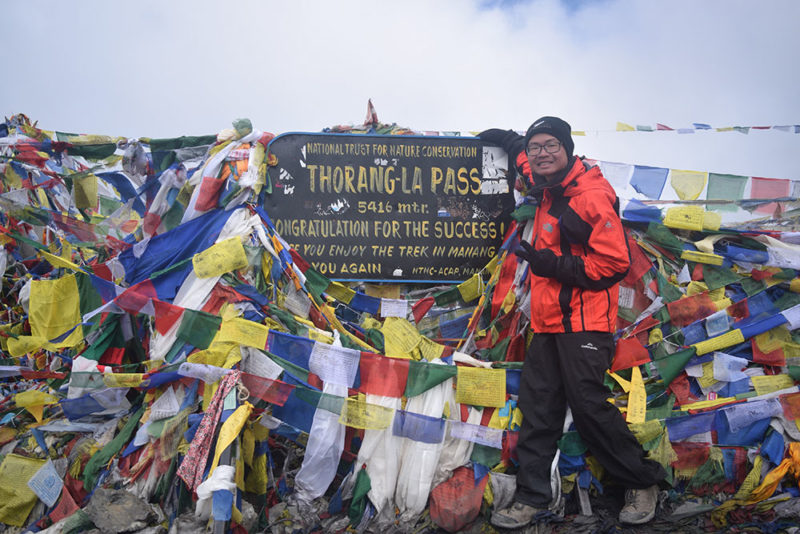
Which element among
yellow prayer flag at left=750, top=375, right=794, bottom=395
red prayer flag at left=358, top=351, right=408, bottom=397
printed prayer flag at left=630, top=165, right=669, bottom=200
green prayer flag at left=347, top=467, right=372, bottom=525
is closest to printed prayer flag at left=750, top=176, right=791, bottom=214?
printed prayer flag at left=630, top=165, right=669, bottom=200

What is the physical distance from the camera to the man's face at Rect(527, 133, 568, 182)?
3.94m

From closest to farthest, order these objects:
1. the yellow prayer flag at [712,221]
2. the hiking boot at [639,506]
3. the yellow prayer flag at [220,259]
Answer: the hiking boot at [639,506] → the yellow prayer flag at [220,259] → the yellow prayer flag at [712,221]

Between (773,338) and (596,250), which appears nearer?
(596,250)

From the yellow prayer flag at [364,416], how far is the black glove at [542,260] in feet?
4.49

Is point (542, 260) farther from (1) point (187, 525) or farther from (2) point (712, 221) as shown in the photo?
(1) point (187, 525)

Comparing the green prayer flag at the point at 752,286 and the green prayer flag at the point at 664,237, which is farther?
the green prayer flag at the point at 664,237

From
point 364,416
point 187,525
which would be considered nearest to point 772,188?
point 364,416

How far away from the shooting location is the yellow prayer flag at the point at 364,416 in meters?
3.66

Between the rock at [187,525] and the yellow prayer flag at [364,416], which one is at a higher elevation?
the yellow prayer flag at [364,416]

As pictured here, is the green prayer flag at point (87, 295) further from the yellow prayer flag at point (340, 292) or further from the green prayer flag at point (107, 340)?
the yellow prayer flag at point (340, 292)

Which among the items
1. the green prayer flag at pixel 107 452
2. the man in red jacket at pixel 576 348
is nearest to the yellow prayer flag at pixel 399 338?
the man in red jacket at pixel 576 348

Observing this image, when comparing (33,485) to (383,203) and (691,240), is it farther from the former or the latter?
(691,240)

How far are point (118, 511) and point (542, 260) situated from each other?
303cm

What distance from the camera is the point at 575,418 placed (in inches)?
143
